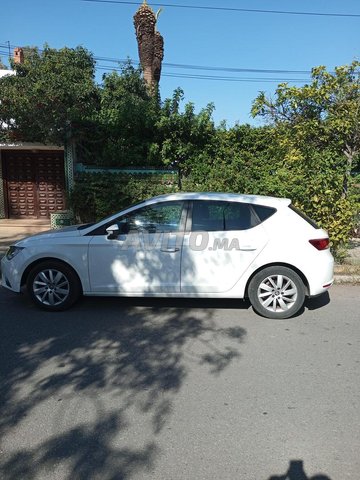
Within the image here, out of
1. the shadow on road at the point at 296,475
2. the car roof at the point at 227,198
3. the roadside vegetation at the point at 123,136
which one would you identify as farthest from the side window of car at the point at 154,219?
the roadside vegetation at the point at 123,136

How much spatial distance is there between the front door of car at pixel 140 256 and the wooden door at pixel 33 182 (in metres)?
8.96

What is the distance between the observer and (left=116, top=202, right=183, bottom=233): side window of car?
5.71 m

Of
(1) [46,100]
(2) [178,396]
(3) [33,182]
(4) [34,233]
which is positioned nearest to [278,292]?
(2) [178,396]

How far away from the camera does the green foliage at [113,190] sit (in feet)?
38.2

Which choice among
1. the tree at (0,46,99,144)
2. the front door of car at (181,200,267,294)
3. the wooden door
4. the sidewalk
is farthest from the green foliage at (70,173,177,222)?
the front door of car at (181,200,267,294)

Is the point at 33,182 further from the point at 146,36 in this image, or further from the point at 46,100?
the point at 146,36

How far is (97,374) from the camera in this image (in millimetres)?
4008

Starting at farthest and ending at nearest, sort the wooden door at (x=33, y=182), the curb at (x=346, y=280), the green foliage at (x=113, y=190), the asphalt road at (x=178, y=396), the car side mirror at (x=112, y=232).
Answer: the wooden door at (x=33, y=182) < the green foliage at (x=113, y=190) < the curb at (x=346, y=280) < the car side mirror at (x=112, y=232) < the asphalt road at (x=178, y=396)

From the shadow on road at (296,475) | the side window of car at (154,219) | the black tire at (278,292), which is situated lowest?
the shadow on road at (296,475)

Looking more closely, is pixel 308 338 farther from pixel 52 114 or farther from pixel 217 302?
pixel 52 114

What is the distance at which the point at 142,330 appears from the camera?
16.9 ft

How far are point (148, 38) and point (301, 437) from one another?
1631cm

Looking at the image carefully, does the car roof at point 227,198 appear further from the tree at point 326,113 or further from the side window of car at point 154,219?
the tree at point 326,113

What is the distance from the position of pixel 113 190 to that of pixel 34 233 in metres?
2.34
